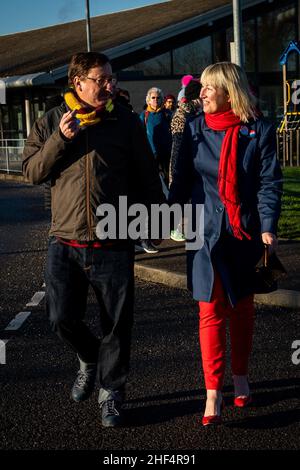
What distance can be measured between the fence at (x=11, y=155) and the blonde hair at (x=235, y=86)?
66.2ft

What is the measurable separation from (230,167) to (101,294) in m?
0.99

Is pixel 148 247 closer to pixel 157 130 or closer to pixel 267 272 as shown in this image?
pixel 157 130

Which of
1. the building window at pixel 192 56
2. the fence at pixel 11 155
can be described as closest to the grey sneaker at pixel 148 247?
the fence at pixel 11 155

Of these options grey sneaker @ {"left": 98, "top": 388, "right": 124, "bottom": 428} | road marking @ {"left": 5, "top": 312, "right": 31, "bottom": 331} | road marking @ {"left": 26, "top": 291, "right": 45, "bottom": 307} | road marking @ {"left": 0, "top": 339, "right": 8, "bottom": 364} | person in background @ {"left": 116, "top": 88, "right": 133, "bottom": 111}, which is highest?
person in background @ {"left": 116, "top": 88, "right": 133, "bottom": 111}

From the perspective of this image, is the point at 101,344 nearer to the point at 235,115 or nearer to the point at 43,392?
the point at 43,392

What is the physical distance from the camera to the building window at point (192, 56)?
30.1 m

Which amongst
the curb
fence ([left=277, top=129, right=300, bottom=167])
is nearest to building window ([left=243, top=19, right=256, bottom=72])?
fence ([left=277, top=129, right=300, bottom=167])

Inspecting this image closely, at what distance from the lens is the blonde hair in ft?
14.0

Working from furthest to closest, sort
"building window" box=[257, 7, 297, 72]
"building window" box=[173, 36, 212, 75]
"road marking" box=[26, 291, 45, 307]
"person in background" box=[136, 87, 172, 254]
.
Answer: "building window" box=[257, 7, 297, 72] < "building window" box=[173, 36, 212, 75] < "person in background" box=[136, 87, 172, 254] < "road marking" box=[26, 291, 45, 307]

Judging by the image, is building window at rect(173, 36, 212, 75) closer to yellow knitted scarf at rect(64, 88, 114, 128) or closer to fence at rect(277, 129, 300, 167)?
fence at rect(277, 129, 300, 167)

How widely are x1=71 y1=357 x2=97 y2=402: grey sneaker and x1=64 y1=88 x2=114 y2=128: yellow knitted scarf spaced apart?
1.41 m

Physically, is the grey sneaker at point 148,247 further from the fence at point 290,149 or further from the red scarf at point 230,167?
the fence at point 290,149

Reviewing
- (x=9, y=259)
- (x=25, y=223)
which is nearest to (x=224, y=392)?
(x=9, y=259)

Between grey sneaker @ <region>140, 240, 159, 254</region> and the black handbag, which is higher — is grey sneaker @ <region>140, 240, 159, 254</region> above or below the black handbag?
below
